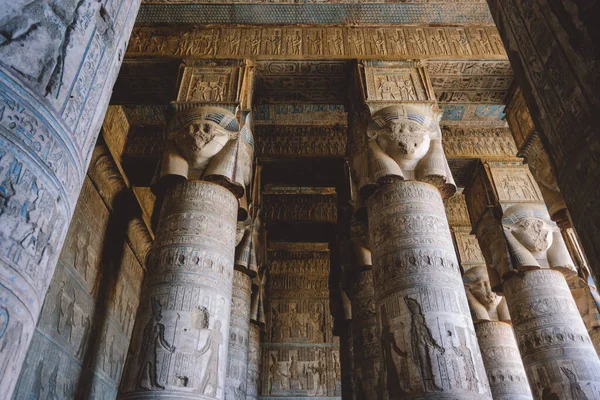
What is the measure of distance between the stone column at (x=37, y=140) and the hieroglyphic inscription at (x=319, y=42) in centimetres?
484

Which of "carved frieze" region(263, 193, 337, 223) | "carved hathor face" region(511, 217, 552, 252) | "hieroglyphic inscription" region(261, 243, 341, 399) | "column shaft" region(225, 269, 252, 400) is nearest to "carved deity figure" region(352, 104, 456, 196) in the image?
"carved hathor face" region(511, 217, 552, 252)

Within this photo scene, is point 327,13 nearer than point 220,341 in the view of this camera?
No

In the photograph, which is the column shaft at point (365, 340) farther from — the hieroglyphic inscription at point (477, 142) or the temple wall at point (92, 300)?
the temple wall at point (92, 300)

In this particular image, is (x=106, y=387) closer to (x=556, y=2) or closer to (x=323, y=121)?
(x=323, y=121)

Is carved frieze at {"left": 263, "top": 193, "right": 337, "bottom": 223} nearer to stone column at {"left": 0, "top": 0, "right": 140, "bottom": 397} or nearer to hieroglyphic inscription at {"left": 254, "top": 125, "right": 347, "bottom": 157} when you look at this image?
hieroglyphic inscription at {"left": 254, "top": 125, "right": 347, "bottom": 157}

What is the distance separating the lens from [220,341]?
393cm

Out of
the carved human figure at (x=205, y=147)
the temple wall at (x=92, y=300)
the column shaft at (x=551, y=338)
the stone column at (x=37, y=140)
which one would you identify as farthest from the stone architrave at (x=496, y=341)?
the stone column at (x=37, y=140)

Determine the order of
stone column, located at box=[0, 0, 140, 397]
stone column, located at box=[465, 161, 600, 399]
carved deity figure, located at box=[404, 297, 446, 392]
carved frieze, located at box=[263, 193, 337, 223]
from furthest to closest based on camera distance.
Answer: carved frieze, located at box=[263, 193, 337, 223], stone column, located at box=[465, 161, 600, 399], carved deity figure, located at box=[404, 297, 446, 392], stone column, located at box=[0, 0, 140, 397]

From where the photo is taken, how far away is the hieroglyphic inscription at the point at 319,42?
21.2ft

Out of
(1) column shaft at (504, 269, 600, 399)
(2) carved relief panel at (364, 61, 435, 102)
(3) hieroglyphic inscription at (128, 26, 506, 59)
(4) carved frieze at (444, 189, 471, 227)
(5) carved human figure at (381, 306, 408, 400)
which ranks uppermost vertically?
(3) hieroglyphic inscription at (128, 26, 506, 59)

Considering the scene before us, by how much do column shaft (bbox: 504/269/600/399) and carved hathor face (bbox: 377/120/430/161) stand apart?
2.83 metres

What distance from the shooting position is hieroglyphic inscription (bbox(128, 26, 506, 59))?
21.2ft

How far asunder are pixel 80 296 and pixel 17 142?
5401mm

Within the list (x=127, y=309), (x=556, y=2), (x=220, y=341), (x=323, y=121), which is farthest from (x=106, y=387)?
(x=556, y=2)
